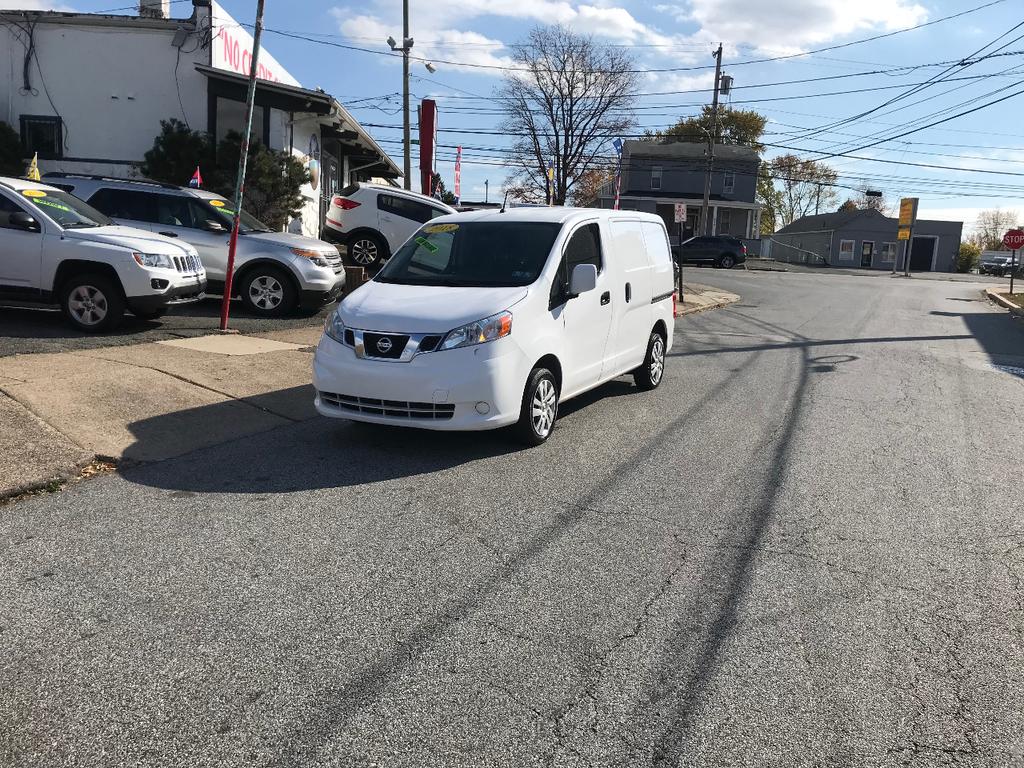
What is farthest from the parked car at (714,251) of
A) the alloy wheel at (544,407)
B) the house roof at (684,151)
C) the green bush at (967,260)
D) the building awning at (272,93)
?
the alloy wheel at (544,407)

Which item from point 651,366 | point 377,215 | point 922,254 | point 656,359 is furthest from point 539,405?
point 922,254

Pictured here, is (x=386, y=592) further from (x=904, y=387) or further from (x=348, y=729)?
(x=904, y=387)

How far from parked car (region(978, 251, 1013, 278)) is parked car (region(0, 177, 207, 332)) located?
67.0m

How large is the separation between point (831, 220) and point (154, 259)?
217ft

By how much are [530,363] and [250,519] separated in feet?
8.05

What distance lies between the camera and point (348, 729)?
3.02 metres

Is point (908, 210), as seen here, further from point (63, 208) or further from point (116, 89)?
point (63, 208)

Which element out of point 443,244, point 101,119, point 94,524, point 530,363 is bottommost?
point 94,524

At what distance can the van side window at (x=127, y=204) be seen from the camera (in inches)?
498

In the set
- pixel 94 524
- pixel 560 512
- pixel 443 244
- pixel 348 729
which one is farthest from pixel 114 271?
pixel 348 729

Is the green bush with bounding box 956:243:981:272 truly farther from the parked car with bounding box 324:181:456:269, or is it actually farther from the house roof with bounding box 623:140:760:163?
the parked car with bounding box 324:181:456:269

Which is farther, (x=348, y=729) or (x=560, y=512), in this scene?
(x=560, y=512)

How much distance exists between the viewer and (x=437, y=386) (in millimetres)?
6227

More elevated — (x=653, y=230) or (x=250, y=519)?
(x=653, y=230)
